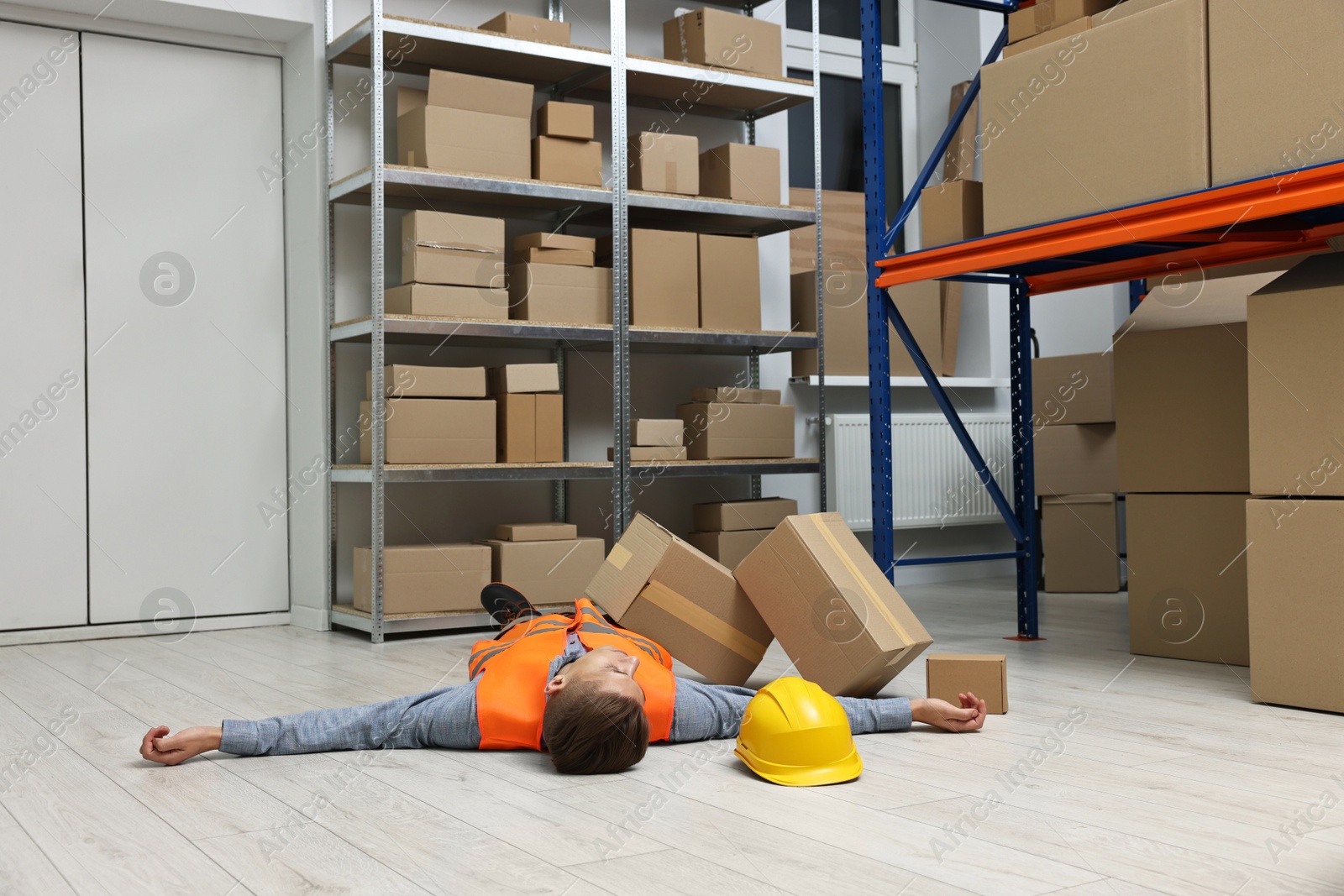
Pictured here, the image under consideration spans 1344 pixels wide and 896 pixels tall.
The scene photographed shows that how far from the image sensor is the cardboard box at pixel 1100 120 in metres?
2.84

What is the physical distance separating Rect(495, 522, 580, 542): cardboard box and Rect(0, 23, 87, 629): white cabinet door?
1.42 metres

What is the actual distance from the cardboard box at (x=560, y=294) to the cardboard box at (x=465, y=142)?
35cm

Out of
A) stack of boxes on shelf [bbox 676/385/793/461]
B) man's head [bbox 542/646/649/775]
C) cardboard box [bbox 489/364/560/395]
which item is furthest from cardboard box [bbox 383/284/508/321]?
man's head [bbox 542/646/649/775]

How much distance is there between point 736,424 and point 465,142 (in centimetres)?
145

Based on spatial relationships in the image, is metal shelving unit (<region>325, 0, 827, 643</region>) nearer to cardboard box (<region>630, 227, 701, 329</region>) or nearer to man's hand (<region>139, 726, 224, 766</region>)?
cardboard box (<region>630, 227, 701, 329</region>)

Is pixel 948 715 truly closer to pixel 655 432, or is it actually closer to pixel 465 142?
pixel 655 432

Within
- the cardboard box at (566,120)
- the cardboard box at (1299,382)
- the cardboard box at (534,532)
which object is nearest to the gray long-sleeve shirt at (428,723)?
the cardboard box at (1299,382)

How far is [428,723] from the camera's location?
7.96ft

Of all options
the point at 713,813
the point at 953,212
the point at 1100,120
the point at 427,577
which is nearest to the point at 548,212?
the point at 427,577

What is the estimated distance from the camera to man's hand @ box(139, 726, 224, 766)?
2273 millimetres

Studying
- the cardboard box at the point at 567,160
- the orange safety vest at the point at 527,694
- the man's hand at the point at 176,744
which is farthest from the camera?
the cardboard box at the point at 567,160

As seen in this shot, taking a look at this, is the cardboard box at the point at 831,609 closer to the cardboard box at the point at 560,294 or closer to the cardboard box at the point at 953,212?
the cardboard box at the point at 953,212

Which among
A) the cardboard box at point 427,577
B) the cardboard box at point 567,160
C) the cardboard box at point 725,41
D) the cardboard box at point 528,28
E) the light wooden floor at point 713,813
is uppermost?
the cardboard box at point 725,41

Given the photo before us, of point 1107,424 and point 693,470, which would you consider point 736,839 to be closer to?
point 693,470
